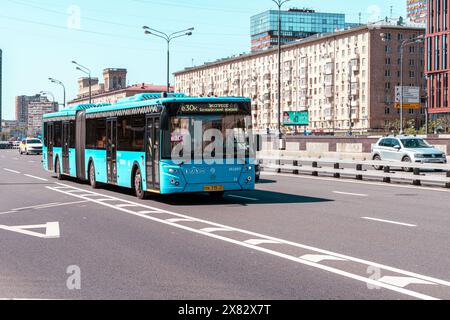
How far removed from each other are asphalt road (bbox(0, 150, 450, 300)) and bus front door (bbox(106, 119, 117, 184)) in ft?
6.38

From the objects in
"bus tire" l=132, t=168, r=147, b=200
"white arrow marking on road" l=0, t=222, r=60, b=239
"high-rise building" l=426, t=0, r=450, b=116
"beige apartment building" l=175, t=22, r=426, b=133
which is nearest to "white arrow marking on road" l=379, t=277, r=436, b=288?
"white arrow marking on road" l=0, t=222, r=60, b=239

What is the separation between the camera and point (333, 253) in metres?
9.67

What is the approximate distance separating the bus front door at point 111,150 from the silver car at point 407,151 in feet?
50.6

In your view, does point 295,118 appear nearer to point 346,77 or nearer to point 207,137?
point 346,77

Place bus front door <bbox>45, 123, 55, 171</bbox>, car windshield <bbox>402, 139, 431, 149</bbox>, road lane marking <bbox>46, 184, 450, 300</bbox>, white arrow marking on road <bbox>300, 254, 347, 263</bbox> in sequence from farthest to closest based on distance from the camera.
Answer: car windshield <bbox>402, 139, 431, 149</bbox>
bus front door <bbox>45, 123, 55, 171</bbox>
white arrow marking on road <bbox>300, 254, 347, 263</bbox>
road lane marking <bbox>46, 184, 450, 300</bbox>

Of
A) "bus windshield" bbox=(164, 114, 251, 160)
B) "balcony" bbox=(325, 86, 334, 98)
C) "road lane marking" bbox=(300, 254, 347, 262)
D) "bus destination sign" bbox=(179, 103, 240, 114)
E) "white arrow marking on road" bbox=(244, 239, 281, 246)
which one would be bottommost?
"white arrow marking on road" bbox=(244, 239, 281, 246)

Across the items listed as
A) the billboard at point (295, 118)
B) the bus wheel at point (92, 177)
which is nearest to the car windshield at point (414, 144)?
the bus wheel at point (92, 177)

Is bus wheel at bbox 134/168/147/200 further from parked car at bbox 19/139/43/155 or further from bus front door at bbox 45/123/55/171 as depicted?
parked car at bbox 19/139/43/155

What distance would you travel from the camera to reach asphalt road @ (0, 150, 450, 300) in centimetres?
743

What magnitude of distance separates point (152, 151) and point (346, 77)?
122100mm

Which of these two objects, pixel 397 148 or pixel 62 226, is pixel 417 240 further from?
pixel 397 148

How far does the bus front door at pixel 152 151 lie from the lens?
681 inches

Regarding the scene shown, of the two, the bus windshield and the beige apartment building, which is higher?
the beige apartment building
